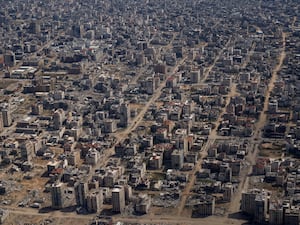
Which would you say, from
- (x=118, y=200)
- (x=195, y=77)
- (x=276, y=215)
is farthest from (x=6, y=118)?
(x=276, y=215)

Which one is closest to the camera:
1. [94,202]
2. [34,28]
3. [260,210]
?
[260,210]

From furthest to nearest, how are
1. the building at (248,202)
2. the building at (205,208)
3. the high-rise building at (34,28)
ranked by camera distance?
the high-rise building at (34,28) → the building at (205,208) → the building at (248,202)

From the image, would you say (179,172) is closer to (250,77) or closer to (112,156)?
(112,156)

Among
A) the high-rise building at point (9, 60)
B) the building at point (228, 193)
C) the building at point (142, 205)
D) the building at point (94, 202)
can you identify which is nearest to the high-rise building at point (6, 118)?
the building at point (94, 202)

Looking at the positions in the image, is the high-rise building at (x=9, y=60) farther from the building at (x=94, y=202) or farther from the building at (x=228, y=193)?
the building at (x=228, y=193)

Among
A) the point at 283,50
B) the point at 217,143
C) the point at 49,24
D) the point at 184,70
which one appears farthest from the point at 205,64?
the point at 49,24

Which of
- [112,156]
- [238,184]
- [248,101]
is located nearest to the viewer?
[238,184]

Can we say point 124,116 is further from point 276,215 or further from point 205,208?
point 276,215
